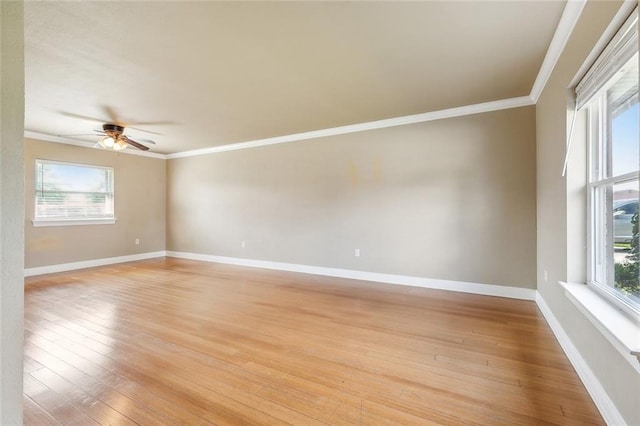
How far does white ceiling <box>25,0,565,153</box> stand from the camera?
1.99 meters

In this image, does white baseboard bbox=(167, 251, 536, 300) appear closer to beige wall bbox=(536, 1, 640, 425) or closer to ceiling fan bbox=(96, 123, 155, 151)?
beige wall bbox=(536, 1, 640, 425)

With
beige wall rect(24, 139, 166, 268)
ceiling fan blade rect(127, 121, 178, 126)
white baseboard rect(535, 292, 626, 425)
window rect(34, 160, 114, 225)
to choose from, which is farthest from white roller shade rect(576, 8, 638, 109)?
window rect(34, 160, 114, 225)

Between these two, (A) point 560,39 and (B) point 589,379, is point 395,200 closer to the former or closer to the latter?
(A) point 560,39

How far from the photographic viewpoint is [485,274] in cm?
377

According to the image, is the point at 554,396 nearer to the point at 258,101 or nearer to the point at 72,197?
the point at 258,101

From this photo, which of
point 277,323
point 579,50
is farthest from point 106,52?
point 579,50

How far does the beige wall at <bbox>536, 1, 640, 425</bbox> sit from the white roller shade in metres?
0.11

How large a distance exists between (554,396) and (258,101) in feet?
12.7

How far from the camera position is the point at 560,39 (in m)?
2.20

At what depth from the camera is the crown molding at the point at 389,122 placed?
3.61 m

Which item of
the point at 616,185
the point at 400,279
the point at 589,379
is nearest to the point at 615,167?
the point at 616,185

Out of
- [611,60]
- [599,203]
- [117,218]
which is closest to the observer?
[611,60]

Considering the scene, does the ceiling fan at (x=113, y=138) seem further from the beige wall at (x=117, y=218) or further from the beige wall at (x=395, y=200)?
the beige wall at (x=395, y=200)

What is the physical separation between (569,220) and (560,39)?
1.40 metres
